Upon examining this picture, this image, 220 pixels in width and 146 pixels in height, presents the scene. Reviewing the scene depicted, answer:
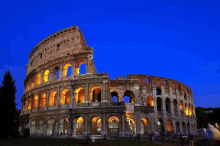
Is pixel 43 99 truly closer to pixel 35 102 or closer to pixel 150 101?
pixel 35 102

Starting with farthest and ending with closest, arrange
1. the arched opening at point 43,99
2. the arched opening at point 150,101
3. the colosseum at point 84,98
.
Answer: the arched opening at point 150,101 < the arched opening at point 43,99 < the colosseum at point 84,98

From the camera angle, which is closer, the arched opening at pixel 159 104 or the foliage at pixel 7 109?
the foliage at pixel 7 109

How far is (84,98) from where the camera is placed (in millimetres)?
29078

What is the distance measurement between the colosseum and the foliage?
8.16 m

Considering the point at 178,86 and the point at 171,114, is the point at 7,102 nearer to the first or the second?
the point at 171,114

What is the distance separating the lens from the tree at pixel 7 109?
2081cm

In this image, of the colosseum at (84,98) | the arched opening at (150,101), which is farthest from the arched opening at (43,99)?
the arched opening at (150,101)

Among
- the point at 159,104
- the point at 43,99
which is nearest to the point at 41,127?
the point at 43,99

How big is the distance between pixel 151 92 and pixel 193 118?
51.7ft

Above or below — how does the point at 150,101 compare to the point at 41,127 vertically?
above

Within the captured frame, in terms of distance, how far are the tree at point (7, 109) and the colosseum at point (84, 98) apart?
26.9 ft

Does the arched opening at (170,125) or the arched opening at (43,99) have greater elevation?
the arched opening at (43,99)

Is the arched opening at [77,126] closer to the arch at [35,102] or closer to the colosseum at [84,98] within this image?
the colosseum at [84,98]

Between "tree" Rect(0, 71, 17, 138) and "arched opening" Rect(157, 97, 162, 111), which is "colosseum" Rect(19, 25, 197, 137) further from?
"tree" Rect(0, 71, 17, 138)
